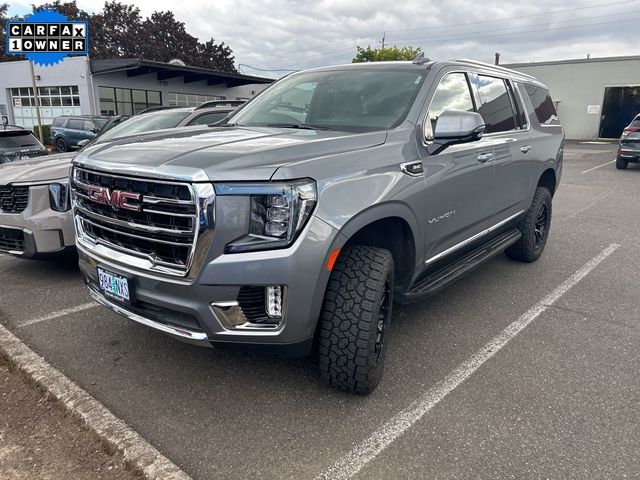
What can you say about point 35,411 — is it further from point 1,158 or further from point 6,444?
point 1,158

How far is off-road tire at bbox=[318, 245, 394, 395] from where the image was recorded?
2.69 metres

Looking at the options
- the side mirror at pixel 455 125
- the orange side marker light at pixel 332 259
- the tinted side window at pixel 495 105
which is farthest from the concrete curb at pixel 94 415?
the tinted side window at pixel 495 105

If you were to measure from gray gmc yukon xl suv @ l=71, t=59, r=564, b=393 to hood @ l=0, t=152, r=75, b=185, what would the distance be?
181 centimetres

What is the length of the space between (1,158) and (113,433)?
825 centimetres

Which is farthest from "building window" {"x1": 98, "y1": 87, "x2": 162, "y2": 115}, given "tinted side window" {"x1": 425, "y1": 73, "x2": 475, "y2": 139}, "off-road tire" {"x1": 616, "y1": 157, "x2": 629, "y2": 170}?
"tinted side window" {"x1": 425, "y1": 73, "x2": 475, "y2": 139}

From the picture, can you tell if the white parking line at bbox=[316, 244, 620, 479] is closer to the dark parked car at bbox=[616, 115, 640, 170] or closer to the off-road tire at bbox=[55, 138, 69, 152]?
the dark parked car at bbox=[616, 115, 640, 170]

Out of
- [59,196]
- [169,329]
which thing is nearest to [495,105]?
[169,329]

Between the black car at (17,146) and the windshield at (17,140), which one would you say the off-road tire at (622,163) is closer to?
the black car at (17,146)

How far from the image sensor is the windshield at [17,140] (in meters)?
9.24

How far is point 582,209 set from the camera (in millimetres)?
9109

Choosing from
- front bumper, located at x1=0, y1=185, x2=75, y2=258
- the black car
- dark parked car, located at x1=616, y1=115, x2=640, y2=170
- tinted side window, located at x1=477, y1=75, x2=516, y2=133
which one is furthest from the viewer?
dark parked car, located at x1=616, y1=115, x2=640, y2=170

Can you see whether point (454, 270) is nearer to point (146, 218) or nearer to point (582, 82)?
point (146, 218)

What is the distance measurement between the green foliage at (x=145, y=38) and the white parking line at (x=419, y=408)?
53.5 m

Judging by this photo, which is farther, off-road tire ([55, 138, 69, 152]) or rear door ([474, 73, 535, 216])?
off-road tire ([55, 138, 69, 152])
